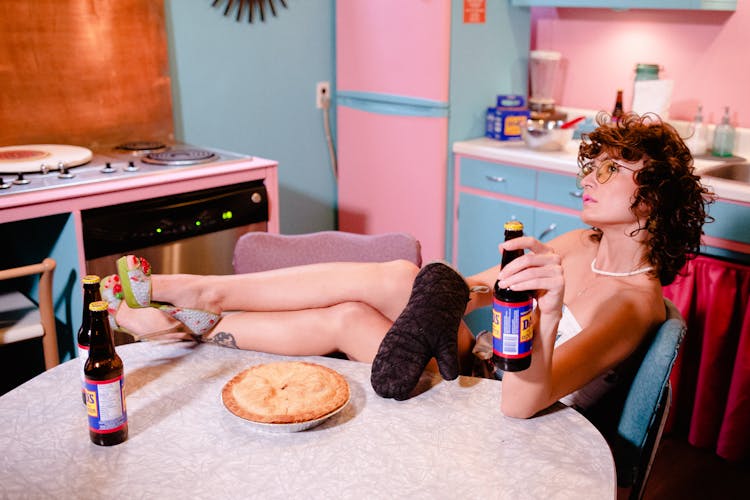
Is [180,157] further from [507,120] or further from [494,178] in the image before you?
[507,120]

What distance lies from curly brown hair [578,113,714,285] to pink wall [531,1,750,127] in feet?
5.13

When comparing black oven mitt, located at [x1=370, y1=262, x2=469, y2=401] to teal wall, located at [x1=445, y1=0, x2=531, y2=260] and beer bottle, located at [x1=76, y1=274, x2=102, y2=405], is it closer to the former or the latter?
beer bottle, located at [x1=76, y1=274, x2=102, y2=405]

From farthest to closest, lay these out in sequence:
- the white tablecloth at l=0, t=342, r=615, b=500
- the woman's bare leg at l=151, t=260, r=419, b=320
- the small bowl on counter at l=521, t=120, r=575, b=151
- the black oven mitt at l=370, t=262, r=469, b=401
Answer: the small bowl on counter at l=521, t=120, r=575, b=151 → the woman's bare leg at l=151, t=260, r=419, b=320 → the black oven mitt at l=370, t=262, r=469, b=401 → the white tablecloth at l=0, t=342, r=615, b=500

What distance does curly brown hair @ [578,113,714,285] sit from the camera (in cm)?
182

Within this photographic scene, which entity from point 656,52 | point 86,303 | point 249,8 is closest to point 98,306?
point 86,303

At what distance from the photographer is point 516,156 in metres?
3.27

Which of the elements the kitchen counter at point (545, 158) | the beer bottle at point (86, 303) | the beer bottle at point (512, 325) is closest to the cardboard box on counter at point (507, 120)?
the kitchen counter at point (545, 158)

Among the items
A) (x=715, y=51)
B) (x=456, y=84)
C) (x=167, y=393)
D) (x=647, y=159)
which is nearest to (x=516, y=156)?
(x=456, y=84)

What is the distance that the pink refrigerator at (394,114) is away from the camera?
11.4 feet

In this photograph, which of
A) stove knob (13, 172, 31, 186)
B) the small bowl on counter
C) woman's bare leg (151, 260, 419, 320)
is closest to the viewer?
woman's bare leg (151, 260, 419, 320)

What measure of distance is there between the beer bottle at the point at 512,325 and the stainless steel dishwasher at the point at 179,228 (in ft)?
5.66

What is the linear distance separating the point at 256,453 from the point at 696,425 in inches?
77.6

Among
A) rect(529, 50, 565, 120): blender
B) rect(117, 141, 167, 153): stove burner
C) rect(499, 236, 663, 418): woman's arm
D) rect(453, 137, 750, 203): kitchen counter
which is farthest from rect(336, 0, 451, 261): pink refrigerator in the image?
rect(499, 236, 663, 418): woman's arm

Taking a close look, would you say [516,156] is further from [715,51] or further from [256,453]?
[256,453]
